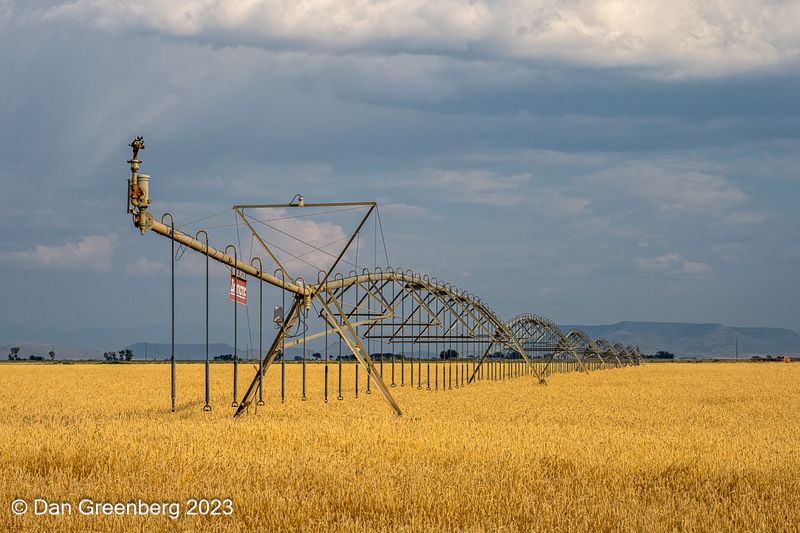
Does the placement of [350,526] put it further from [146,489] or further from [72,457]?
[72,457]

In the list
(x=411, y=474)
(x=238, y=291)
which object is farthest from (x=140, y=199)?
(x=411, y=474)

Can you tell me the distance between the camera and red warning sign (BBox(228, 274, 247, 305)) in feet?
94.6

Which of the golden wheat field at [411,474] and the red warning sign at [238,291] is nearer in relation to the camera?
the golden wheat field at [411,474]

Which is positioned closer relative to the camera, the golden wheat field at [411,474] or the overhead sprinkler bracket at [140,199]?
the golden wheat field at [411,474]

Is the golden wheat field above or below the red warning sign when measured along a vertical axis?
below

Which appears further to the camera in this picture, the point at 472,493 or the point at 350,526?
the point at 472,493

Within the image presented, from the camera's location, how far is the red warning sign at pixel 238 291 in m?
→ 28.8

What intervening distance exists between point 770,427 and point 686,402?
1440 cm

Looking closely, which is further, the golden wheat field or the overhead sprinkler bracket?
the overhead sprinkler bracket

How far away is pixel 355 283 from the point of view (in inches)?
1551

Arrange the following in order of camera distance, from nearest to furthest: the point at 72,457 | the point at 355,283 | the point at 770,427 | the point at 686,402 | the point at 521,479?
the point at 521,479 → the point at 72,457 → the point at 770,427 → the point at 355,283 → the point at 686,402

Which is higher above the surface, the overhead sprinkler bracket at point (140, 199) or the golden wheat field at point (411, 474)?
the overhead sprinkler bracket at point (140, 199)

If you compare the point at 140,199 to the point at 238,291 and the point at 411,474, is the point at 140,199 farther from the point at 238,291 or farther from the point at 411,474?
the point at 411,474

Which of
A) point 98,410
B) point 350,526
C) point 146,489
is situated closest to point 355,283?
point 98,410
